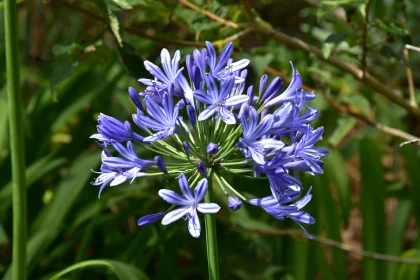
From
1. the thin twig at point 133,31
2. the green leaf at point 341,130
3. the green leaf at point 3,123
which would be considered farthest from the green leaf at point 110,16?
the green leaf at point 3,123

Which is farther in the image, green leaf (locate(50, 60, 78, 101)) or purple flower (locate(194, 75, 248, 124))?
green leaf (locate(50, 60, 78, 101))

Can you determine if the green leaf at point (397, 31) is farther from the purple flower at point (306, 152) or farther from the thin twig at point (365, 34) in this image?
the purple flower at point (306, 152)

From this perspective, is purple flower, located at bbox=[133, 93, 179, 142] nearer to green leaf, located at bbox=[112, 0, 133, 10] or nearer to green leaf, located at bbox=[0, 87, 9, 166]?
green leaf, located at bbox=[112, 0, 133, 10]

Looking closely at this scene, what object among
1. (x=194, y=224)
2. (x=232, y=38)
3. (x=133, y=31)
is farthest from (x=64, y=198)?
(x=194, y=224)

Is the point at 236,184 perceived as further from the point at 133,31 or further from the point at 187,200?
the point at 187,200

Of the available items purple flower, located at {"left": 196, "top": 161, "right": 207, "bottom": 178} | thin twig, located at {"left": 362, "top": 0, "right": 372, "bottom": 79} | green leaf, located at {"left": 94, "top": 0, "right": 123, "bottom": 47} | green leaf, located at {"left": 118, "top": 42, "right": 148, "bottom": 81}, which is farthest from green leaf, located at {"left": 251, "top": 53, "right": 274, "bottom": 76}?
purple flower, located at {"left": 196, "top": 161, "right": 207, "bottom": 178}
